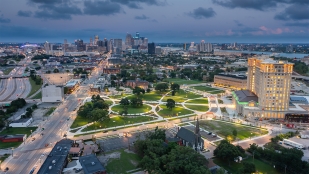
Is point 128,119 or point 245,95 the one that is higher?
point 245,95

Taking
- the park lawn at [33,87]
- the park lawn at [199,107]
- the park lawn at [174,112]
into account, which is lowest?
the park lawn at [174,112]

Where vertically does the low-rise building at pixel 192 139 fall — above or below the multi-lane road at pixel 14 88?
below

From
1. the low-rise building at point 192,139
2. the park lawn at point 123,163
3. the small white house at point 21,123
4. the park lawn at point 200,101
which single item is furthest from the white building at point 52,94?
the low-rise building at point 192,139

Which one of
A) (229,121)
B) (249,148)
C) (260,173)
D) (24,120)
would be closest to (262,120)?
(229,121)

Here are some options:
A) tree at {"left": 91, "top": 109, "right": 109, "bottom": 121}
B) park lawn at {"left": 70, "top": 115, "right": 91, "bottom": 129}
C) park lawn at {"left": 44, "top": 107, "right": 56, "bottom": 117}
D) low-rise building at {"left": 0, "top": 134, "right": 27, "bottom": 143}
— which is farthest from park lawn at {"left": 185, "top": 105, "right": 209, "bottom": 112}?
low-rise building at {"left": 0, "top": 134, "right": 27, "bottom": 143}

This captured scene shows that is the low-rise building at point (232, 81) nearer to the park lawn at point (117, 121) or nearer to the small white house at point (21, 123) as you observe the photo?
the park lawn at point (117, 121)

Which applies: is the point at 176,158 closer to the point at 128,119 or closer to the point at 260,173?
the point at 260,173
